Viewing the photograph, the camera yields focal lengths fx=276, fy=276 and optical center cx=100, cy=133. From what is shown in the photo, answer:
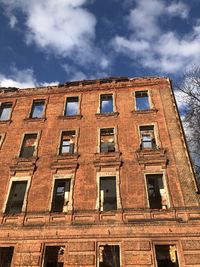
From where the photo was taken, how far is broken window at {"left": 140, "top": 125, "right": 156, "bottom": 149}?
1620 centimetres

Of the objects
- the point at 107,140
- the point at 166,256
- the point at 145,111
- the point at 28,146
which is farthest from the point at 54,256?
the point at 145,111

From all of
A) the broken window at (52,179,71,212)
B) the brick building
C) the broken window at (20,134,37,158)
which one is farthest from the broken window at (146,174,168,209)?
the broken window at (20,134,37,158)

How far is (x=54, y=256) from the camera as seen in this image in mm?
12719

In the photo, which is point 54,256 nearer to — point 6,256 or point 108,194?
point 6,256

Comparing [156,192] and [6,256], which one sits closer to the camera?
[6,256]

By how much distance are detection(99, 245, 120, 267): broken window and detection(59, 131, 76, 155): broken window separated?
6.01 meters

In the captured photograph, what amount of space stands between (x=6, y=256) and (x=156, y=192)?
25.8 feet

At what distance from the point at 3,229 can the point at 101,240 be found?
192 inches

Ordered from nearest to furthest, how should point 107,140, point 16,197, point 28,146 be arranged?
1. point 16,197
2. point 107,140
3. point 28,146

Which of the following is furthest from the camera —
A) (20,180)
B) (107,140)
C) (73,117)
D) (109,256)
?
(73,117)

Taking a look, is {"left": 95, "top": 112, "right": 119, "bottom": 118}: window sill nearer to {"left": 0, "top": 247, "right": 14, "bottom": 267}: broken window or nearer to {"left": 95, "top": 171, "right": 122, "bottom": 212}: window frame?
{"left": 95, "top": 171, "right": 122, "bottom": 212}: window frame

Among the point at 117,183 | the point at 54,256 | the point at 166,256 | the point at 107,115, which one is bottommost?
the point at 166,256

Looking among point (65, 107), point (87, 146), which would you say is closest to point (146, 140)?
point (87, 146)

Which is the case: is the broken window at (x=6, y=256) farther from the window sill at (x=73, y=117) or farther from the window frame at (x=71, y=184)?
the window sill at (x=73, y=117)
